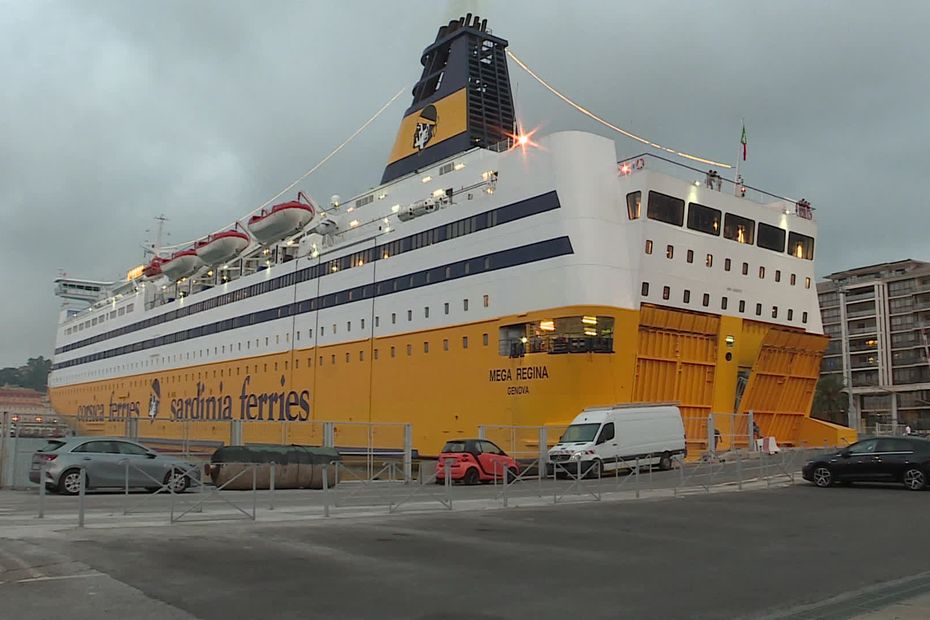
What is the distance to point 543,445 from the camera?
2508 centimetres

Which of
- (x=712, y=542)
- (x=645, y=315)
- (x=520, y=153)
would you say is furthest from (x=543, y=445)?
(x=712, y=542)

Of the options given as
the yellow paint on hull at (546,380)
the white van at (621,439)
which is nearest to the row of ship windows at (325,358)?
the yellow paint on hull at (546,380)

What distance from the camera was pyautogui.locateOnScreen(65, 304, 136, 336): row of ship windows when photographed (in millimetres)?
68456

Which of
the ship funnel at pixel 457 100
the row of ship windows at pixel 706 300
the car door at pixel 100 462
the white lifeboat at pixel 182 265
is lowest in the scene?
the car door at pixel 100 462

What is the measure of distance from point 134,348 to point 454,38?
136 feet

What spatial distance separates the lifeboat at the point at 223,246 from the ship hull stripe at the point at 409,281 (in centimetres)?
512

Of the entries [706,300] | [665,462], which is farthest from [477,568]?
[706,300]

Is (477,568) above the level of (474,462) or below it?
above

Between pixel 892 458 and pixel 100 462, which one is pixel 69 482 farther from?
pixel 892 458

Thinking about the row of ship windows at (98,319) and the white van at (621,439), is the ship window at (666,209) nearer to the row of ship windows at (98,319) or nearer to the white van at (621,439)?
the white van at (621,439)

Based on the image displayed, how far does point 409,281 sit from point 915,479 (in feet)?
74.4

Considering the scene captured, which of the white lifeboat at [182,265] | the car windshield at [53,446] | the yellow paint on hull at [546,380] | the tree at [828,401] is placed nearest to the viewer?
the car windshield at [53,446]

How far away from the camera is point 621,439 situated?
80.5 ft

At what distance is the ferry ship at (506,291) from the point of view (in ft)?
93.7
